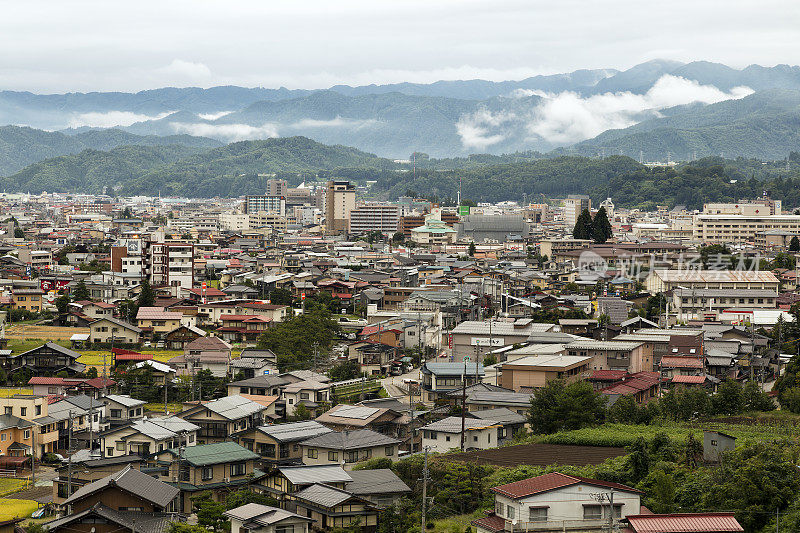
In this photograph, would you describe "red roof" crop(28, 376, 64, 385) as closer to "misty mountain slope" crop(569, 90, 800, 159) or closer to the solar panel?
the solar panel

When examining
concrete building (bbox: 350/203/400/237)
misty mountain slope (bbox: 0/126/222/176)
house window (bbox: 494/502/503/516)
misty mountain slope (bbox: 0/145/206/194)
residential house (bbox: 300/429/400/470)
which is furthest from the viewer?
misty mountain slope (bbox: 0/126/222/176)

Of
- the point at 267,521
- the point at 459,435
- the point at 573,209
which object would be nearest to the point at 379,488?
the point at 267,521

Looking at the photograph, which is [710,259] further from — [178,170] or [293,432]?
[178,170]

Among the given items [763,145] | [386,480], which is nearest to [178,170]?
[763,145]

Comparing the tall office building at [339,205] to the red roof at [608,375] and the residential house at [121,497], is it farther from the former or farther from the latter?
the residential house at [121,497]

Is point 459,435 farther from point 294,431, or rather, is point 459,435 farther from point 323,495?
point 323,495

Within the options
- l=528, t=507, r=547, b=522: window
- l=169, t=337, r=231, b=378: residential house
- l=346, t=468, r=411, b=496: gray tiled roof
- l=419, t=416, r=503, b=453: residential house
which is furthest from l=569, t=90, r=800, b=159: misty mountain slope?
l=528, t=507, r=547, b=522: window
